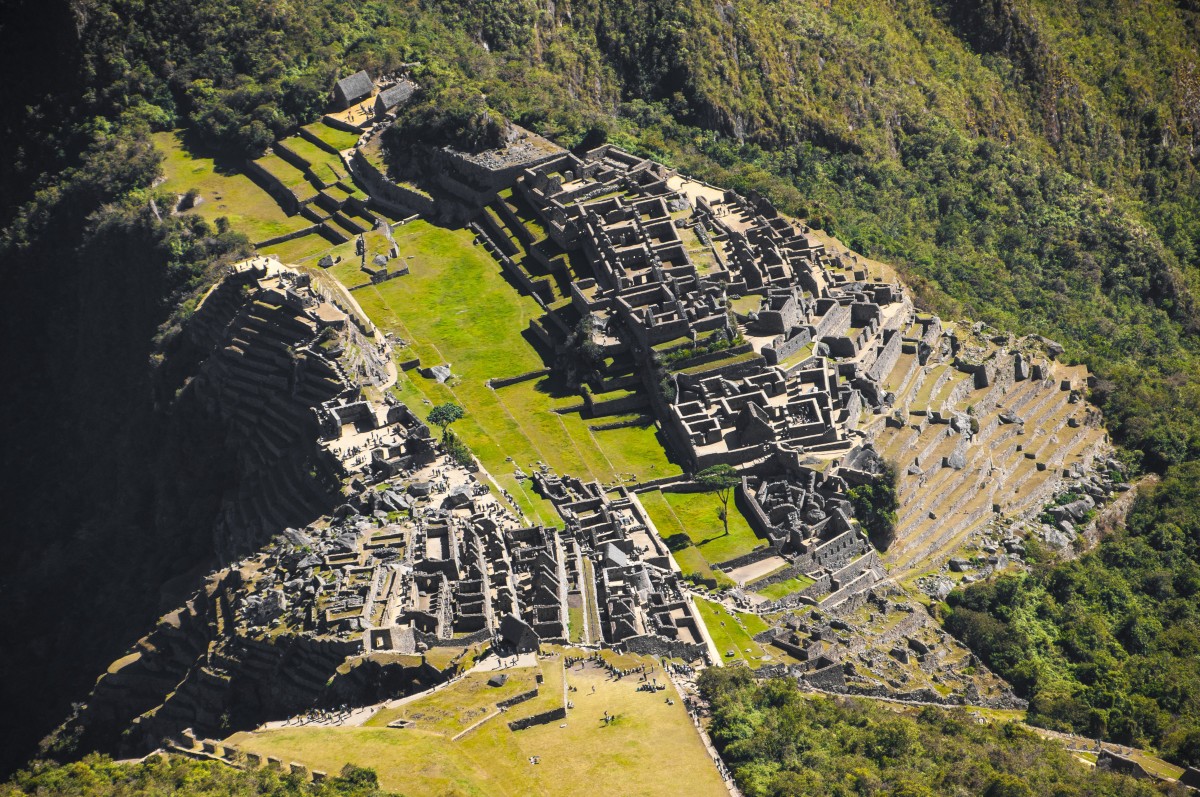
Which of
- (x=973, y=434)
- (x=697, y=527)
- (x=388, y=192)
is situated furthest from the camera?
(x=388, y=192)

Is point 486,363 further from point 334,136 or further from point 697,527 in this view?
point 334,136

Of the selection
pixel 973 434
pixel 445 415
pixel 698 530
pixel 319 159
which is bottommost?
pixel 973 434

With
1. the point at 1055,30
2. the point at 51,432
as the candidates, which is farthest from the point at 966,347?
the point at 1055,30

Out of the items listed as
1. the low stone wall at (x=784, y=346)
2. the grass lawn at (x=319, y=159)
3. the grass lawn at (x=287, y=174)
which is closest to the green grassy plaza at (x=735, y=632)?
the low stone wall at (x=784, y=346)

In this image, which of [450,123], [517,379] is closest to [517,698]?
[517,379]

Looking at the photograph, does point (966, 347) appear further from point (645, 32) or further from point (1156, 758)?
point (645, 32)

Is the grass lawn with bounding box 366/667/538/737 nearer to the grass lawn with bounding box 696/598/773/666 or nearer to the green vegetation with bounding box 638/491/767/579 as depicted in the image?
the grass lawn with bounding box 696/598/773/666
